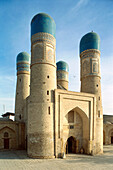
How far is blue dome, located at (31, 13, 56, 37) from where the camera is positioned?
1891cm

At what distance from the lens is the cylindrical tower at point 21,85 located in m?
26.7

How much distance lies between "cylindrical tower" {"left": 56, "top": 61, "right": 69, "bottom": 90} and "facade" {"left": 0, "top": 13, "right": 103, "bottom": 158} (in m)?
9.80

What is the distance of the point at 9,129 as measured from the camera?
76.7 ft

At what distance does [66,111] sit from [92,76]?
6.90 meters

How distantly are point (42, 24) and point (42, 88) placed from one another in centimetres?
768

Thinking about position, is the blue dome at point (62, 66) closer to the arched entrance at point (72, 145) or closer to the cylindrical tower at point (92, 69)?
the cylindrical tower at point (92, 69)

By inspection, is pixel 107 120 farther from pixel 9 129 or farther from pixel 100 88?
pixel 9 129

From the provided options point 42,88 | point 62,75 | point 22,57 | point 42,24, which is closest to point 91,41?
point 42,24

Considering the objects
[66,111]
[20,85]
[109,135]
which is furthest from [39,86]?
[109,135]

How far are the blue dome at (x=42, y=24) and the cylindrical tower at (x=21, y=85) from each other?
9534mm

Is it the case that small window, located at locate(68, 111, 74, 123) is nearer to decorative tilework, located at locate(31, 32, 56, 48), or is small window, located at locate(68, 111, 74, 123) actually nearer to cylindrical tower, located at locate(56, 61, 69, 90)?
decorative tilework, located at locate(31, 32, 56, 48)

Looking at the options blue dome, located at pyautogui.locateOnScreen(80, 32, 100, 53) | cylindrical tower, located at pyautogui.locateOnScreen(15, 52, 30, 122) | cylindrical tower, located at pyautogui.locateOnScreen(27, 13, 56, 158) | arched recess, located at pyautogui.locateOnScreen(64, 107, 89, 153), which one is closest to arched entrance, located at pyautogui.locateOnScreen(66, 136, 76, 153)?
arched recess, located at pyautogui.locateOnScreen(64, 107, 89, 153)

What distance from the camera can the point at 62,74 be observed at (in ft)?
110

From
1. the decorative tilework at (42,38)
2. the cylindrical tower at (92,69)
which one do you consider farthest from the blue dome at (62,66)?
the decorative tilework at (42,38)
